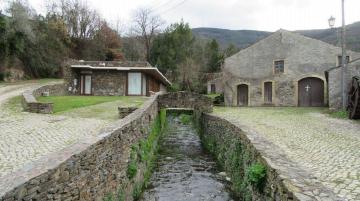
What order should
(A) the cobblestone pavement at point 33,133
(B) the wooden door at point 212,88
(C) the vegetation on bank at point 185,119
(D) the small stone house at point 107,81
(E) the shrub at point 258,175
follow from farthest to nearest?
1. (B) the wooden door at point 212,88
2. (D) the small stone house at point 107,81
3. (C) the vegetation on bank at point 185,119
4. (A) the cobblestone pavement at point 33,133
5. (E) the shrub at point 258,175

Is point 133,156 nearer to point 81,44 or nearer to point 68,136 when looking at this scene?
point 68,136

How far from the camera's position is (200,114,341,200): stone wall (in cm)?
552

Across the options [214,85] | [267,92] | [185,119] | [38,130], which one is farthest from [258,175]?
[214,85]

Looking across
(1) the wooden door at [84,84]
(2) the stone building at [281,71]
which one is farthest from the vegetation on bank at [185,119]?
(1) the wooden door at [84,84]

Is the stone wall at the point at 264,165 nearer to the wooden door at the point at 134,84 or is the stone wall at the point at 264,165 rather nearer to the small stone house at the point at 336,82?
the small stone house at the point at 336,82

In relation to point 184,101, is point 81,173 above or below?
below

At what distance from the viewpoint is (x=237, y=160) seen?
468 inches

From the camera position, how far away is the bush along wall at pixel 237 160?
309 inches

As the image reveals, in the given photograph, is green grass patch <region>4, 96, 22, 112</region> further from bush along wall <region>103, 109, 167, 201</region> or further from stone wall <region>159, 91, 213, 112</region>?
stone wall <region>159, 91, 213, 112</region>

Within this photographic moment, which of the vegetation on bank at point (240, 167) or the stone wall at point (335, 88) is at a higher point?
the stone wall at point (335, 88)

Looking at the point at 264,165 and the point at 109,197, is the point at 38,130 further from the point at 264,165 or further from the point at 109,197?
the point at 264,165

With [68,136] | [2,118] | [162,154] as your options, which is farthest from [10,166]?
[162,154]

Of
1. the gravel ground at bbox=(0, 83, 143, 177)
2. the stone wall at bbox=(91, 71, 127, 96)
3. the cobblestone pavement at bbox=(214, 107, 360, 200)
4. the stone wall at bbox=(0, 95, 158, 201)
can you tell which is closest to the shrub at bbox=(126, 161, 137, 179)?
the stone wall at bbox=(0, 95, 158, 201)

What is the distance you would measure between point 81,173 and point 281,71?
979 inches
